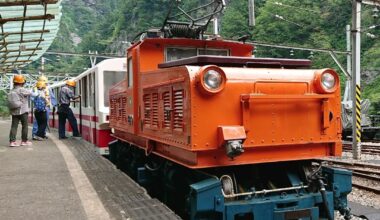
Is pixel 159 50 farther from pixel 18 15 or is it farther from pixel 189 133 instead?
pixel 18 15

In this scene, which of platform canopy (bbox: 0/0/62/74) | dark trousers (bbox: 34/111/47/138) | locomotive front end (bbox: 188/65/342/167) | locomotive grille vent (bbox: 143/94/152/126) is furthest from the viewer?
dark trousers (bbox: 34/111/47/138)

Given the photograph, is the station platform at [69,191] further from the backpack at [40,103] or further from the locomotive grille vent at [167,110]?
the backpack at [40,103]

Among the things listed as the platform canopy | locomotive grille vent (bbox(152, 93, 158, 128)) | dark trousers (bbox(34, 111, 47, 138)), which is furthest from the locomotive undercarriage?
dark trousers (bbox(34, 111, 47, 138))

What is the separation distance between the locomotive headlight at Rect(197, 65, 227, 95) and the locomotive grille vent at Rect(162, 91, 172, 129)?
78 centimetres

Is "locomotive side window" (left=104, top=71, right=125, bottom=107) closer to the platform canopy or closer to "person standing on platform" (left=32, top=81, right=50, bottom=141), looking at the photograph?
the platform canopy

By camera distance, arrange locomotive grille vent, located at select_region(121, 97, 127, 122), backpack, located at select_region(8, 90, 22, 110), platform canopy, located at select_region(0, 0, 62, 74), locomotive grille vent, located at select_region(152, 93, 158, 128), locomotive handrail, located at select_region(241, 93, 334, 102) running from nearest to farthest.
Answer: locomotive handrail, located at select_region(241, 93, 334, 102), locomotive grille vent, located at select_region(152, 93, 158, 128), locomotive grille vent, located at select_region(121, 97, 127, 122), platform canopy, located at select_region(0, 0, 62, 74), backpack, located at select_region(8, 90, 22, 110)

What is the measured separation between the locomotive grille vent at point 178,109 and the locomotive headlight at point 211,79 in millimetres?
354

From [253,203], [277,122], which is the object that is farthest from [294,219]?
[277,122]

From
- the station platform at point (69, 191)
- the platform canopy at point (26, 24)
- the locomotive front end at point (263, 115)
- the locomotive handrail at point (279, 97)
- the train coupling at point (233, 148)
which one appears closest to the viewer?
the train coupling at point (233, 148)

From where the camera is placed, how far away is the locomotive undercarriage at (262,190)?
462 centimetres

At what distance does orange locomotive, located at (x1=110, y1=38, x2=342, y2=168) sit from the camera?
176 inches

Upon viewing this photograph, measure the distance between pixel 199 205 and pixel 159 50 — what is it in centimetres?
276

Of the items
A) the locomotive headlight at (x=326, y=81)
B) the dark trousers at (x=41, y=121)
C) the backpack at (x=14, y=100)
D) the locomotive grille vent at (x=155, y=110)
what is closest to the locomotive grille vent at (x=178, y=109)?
the locomotive grille vent at (x=155, y=110)

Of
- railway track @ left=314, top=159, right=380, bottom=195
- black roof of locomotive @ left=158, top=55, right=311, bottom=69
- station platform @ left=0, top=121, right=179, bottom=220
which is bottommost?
railway track @ left=314, top=159, right=380, bottom=195
